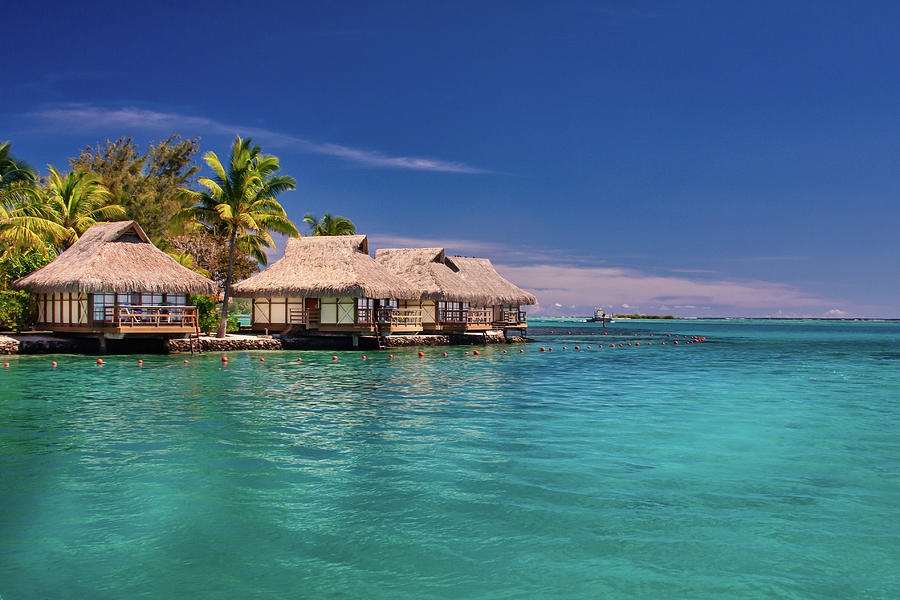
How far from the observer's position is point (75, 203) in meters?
36.8

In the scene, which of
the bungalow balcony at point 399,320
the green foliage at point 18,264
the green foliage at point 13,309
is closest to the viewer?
the green foliage at point 13,309

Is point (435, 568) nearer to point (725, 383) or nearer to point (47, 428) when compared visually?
point (47, 428)

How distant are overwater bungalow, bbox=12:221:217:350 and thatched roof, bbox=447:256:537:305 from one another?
67.9 feet

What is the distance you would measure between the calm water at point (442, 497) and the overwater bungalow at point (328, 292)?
19.0m

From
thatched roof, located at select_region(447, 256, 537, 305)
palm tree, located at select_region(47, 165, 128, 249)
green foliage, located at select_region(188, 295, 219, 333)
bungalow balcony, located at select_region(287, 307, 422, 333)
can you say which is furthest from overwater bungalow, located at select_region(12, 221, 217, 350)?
thatched roof, located at select_region(447, 256, 537, 305)

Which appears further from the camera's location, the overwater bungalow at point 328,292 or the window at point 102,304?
the overwater bungalow at point 328,292

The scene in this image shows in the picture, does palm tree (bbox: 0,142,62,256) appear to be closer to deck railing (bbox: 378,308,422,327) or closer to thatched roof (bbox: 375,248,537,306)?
deck railing (bbox: 378,308,422,327)

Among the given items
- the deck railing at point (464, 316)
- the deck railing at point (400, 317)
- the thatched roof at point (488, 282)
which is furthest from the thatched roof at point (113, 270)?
the thatched roof at point (488, 282)

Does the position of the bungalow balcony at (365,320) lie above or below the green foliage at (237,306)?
below

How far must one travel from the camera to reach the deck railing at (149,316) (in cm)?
2984

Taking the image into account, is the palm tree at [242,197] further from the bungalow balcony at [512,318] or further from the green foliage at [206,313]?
the bungalow balcony at [512,318]

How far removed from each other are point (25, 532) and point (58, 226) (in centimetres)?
3116

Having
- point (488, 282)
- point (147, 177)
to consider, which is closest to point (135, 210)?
point (147, 177)

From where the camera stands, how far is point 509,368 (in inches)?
1091
